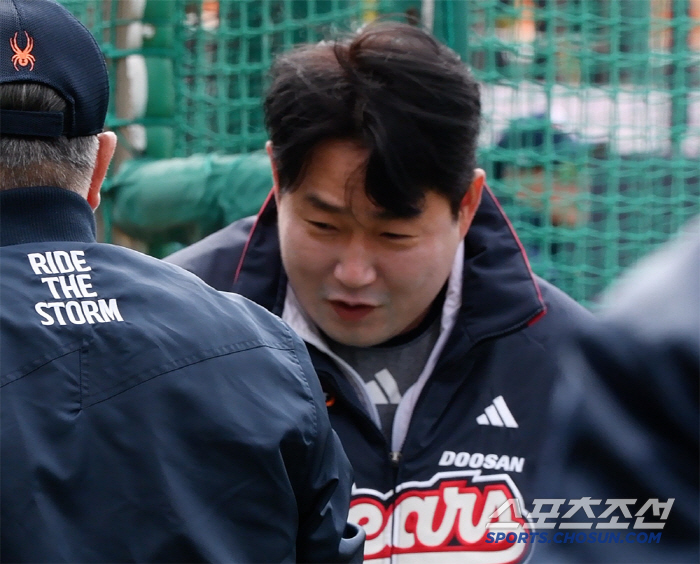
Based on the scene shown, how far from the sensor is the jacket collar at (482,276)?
6.44 ft

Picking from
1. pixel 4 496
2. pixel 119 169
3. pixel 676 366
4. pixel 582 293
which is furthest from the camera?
pixel 582 293

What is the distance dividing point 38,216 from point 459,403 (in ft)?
3.06

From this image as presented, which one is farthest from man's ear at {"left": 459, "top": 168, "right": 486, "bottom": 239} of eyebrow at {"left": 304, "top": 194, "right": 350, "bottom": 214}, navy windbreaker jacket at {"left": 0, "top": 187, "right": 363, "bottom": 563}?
navy windbreaker jacket at {"left": 0, "top": 187, "right": 363, "bottom": 563}

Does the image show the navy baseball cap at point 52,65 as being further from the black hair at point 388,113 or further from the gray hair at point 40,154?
the black hair at point 388,113

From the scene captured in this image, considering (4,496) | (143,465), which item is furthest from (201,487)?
(4,496)

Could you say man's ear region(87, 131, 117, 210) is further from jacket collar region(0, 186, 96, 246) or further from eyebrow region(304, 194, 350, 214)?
eyebrow region(304, 194, 350, 214)

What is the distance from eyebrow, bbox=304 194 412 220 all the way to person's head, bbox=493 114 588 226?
1.45 m

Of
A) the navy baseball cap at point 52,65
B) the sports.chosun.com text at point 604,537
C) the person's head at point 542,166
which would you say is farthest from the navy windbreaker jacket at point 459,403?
the person's head at point 542,166

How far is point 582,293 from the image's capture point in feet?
11.5

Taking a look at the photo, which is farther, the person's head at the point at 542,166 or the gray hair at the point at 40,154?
the person's head at the point at 542,166

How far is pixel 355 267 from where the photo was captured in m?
1.90

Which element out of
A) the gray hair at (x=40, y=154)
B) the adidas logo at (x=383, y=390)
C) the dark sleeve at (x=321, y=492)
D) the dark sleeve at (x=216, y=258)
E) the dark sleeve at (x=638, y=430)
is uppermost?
the gray hair at (x=40, y=154)

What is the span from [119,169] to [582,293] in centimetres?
164

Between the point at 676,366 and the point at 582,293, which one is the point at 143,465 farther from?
the point at 582,293
